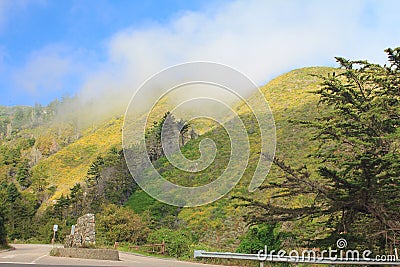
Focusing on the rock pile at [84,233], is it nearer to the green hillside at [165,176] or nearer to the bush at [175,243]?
the bush at [175,243]

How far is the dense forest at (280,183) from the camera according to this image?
12422 millimetres

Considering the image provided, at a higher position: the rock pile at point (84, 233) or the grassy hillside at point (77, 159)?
the grassy hillside at point (77, 159)

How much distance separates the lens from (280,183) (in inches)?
513

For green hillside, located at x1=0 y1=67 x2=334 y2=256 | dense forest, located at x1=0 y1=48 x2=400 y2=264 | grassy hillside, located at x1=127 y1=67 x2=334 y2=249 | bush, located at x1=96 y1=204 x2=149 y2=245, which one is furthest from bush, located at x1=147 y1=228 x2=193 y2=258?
bush, located at x1=96 y1=204 x2=149 y2=245

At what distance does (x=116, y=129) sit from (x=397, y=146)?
287ft

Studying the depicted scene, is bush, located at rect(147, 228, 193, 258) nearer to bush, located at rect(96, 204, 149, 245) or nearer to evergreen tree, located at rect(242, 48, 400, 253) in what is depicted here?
bush, located at rect(96, 204, 149, 245)

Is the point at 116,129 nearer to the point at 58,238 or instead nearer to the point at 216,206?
the point at 58,238

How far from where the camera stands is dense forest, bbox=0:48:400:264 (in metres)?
12.4

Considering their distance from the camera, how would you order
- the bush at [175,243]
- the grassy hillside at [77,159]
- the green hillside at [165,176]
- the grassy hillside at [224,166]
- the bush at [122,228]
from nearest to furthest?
1. the bush at [175,243]
2. the bush at [122,228]
3. the grassy hillside at [224,166]
4. the green hillside at [165,176]
5. the grassy hillside at [77,159]

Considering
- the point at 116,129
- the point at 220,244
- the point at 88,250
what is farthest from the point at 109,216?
the point at 116,129

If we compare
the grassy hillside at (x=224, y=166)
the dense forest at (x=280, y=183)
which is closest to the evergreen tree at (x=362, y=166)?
the dense forest at (x=280, y=183)

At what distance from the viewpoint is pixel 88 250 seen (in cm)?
1705

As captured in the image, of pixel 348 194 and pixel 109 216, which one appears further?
pixel 109 216

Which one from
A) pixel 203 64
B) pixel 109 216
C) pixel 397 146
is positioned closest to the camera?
pixel 397 146
